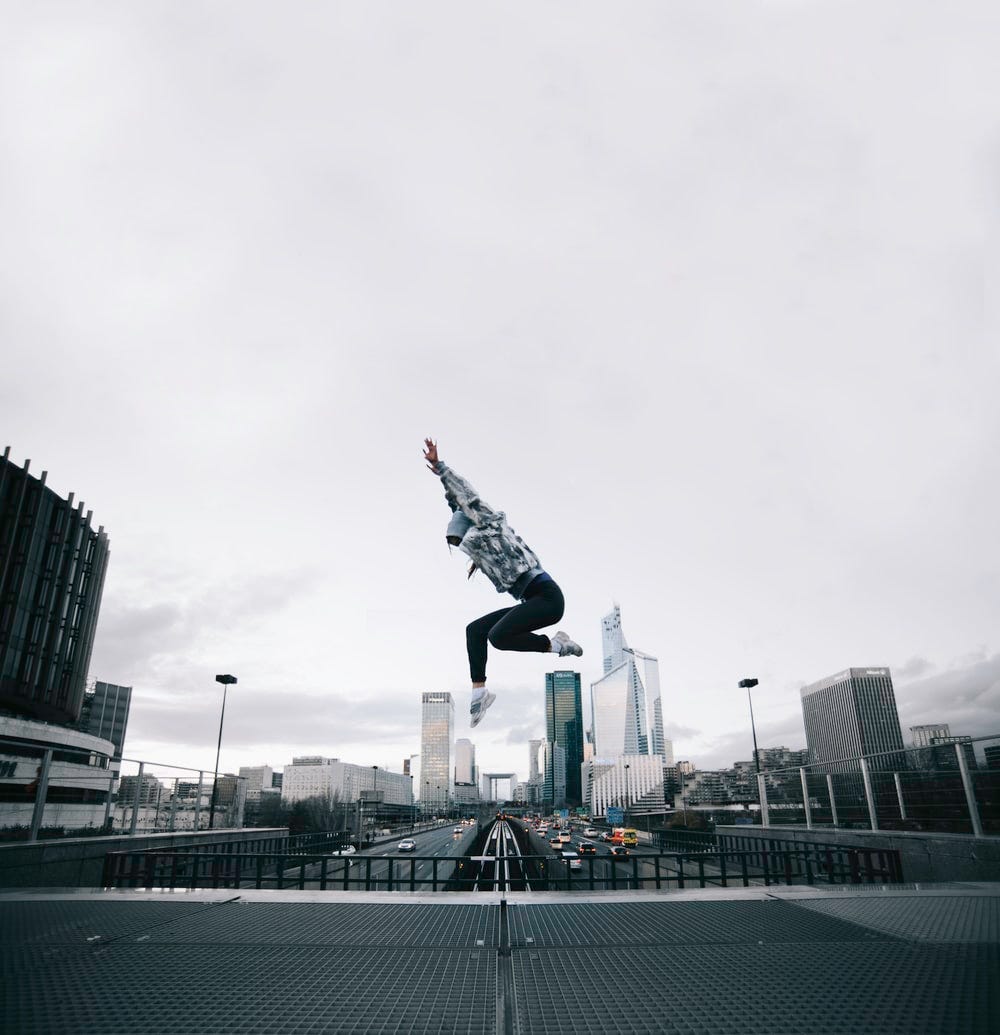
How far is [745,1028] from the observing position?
2.19 m

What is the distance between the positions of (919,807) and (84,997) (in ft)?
34.4

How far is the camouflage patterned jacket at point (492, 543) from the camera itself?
6594 millimetres

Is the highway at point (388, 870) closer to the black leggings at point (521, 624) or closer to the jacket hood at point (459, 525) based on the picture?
the black leggings at point (521, 624)

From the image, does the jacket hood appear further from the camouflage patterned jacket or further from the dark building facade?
the dark building facade

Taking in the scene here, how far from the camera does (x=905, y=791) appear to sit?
32.2ft

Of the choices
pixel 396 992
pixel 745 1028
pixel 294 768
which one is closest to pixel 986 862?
pixel 745 1028

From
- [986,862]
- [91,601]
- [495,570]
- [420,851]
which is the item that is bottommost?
[420,851]

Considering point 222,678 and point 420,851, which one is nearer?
point 222,678

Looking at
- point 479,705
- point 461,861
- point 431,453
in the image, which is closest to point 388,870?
point 461,861

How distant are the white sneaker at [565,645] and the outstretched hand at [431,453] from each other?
2.25 meters

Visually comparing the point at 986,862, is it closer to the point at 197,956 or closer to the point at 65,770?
the point at 197,956

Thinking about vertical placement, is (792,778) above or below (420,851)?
above

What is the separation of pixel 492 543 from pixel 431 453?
1.19 metres

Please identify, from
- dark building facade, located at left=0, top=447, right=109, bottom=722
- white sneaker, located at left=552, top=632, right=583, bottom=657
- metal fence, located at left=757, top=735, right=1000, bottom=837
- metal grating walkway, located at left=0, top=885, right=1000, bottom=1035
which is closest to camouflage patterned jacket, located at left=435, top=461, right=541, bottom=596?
white sneaker, located at left=552, top=632, right=583, bottom=657
